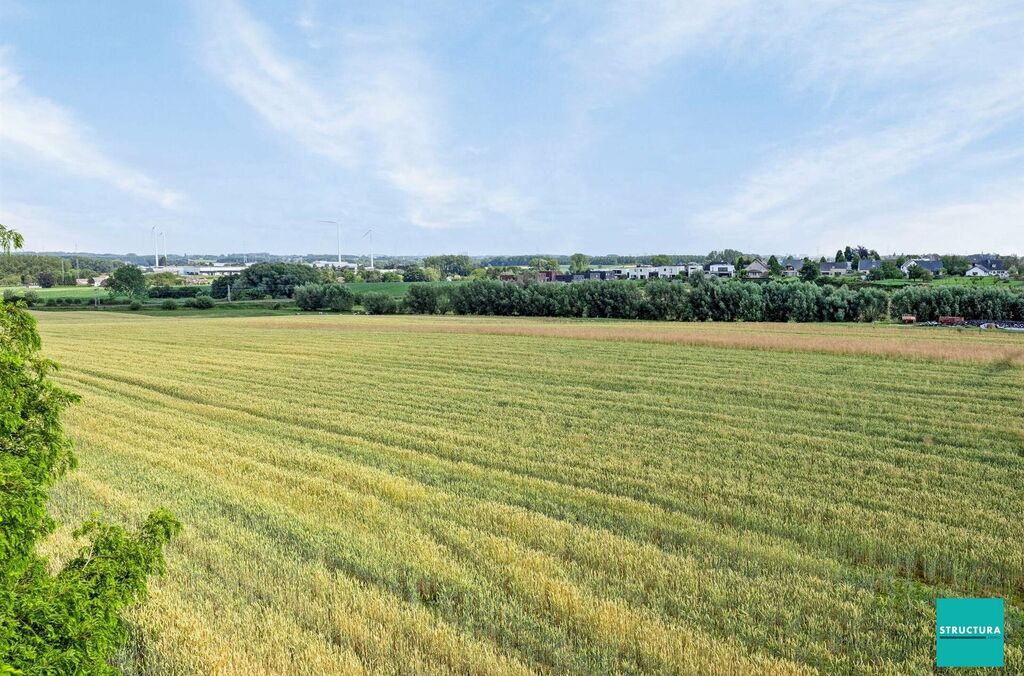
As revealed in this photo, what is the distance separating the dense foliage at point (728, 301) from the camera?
6209 centimetres

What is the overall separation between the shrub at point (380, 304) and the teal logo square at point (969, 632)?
267ft

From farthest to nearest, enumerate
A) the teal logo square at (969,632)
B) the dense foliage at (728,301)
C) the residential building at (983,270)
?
1. the residential building at (983,270)
2. the dense foliage at (728,301)
3. the teal logo square at (969,632)

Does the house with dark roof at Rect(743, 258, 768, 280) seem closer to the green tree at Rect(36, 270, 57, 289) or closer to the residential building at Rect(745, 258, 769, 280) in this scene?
the residential building at Rect(745, 258, 769, 280)

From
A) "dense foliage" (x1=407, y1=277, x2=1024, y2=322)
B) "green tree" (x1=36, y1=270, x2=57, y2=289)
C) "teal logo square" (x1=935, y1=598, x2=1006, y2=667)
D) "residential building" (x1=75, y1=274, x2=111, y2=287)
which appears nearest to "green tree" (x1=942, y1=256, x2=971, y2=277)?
"dense foliage" (x1=407, y1=277, x2=1024, y2=322)

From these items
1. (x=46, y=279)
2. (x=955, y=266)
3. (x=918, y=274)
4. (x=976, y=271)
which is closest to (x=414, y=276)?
(x=46, y=279)

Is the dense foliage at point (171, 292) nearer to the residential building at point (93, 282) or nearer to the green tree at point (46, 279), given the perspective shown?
the green tree at point (46, 279)

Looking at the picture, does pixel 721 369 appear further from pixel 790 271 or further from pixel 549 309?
pixel 790 271

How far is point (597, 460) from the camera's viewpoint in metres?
12.4

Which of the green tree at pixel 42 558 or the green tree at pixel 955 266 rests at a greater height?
the green tree at pixel 955 266

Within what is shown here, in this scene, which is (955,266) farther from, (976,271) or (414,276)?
(414,276)

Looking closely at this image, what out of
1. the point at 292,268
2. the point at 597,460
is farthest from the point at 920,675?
the point at 292,268

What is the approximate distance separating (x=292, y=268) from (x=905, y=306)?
107 m

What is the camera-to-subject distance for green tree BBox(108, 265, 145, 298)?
10169cm

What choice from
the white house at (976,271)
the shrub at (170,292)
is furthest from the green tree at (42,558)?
the white house at (976,271)
